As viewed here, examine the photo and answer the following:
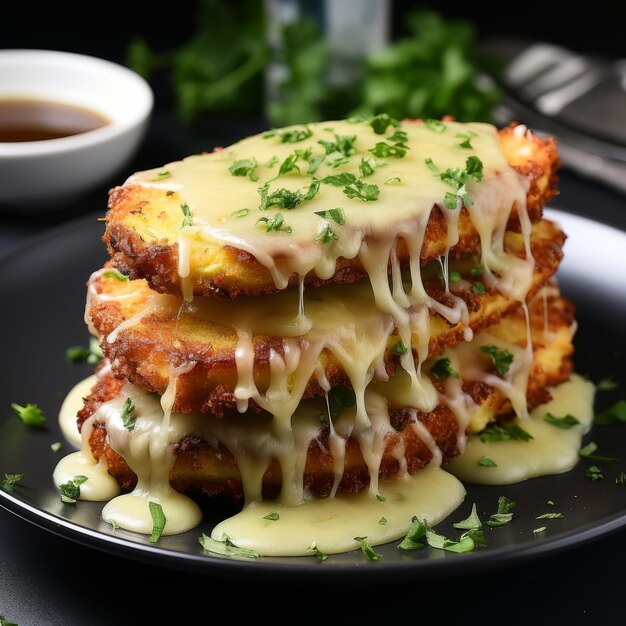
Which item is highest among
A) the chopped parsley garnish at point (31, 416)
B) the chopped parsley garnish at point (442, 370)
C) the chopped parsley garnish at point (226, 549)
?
the chopped parsley garnish at point (442, 370)

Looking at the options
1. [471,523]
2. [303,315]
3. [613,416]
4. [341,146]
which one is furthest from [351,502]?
[341,146]

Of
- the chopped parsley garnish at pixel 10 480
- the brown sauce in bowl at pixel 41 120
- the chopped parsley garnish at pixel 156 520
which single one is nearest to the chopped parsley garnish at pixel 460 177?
the chopped parsley garnish at pixel 156 520

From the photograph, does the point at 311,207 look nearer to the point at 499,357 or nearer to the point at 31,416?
the point at 499,357

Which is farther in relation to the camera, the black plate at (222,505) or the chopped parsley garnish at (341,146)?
the chopped parsley garnish at (341,146)

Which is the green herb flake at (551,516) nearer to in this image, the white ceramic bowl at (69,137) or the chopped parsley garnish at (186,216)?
the chopped parsley garnish at (186,216)

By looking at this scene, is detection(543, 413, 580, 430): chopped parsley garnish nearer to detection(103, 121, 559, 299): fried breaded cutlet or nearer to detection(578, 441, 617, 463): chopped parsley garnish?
detection(578, 441, 617, 463): chopped parsley garnish
